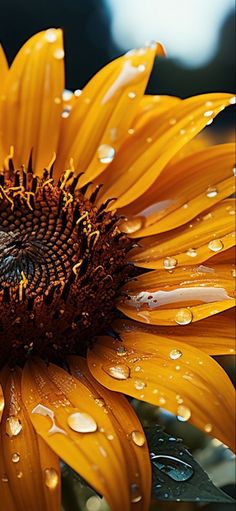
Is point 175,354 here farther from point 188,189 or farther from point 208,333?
point 188,189

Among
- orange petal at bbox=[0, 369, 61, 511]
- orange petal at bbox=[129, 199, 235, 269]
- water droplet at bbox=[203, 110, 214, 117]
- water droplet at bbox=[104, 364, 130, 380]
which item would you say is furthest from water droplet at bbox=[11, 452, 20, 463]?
water droplet at bbox=[203, 110, 214, 117]

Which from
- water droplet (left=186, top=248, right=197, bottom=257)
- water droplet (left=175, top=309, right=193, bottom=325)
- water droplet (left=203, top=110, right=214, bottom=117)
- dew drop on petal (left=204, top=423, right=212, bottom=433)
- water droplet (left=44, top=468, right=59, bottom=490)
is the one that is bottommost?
water droplet (left=44, top=468, right=59, bottom=490)

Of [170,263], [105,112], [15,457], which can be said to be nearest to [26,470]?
[15,457]

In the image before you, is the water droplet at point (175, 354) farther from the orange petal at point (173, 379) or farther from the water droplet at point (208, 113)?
the water droplet at point (208, 113)

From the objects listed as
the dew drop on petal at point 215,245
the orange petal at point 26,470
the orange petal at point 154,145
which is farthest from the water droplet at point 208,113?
the orange petal at point 26,470

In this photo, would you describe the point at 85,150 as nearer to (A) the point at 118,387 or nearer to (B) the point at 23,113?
(B) the point at 23,113

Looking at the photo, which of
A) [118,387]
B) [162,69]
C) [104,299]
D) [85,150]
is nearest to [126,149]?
[85,150]

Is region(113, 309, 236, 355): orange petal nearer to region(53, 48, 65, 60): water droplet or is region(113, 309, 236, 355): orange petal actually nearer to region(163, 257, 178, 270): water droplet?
region(163, 257, 178, 270): water droplet
